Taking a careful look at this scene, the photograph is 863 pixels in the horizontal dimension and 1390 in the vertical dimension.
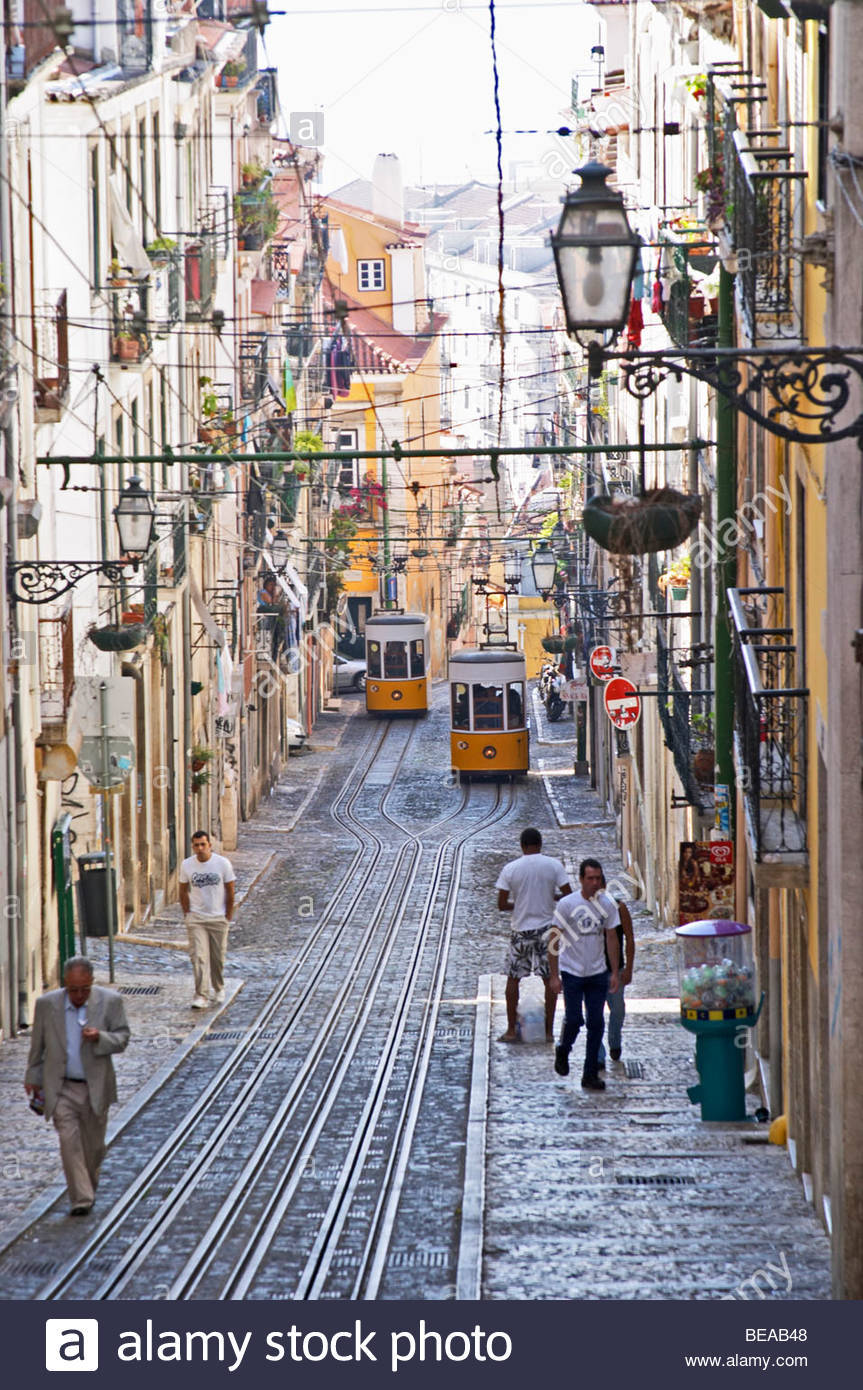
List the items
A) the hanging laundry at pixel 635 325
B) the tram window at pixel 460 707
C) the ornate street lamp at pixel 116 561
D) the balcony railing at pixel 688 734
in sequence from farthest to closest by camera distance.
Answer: the tram window at pixel 460 707 < the hanging laundry at pixel 635 325 < the ornate street lamp at pixel 116 561 < the balcony railing at pixel 688 734

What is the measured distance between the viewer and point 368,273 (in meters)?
69.2

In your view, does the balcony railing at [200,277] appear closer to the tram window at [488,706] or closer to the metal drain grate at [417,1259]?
the tram window at [488,706]

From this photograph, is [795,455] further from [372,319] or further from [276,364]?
[372,319]

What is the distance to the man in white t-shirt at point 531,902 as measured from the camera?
1429cm

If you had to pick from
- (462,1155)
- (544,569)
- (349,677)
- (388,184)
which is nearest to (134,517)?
(462,1155)

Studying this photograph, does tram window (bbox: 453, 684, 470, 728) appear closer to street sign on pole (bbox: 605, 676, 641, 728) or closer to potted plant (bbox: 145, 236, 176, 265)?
potted plant (bbox: 145, 236, 176, 265)

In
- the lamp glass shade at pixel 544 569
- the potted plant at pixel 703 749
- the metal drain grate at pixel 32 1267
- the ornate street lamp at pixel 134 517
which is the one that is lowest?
the metal drain grate at pixel 32 1267

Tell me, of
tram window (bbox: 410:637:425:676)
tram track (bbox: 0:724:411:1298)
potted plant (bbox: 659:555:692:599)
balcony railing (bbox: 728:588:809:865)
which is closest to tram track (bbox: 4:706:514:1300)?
tram track (bbox: 0:724:411:1298)

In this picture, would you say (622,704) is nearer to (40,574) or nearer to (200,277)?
(40,574)

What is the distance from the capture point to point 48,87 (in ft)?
64.3

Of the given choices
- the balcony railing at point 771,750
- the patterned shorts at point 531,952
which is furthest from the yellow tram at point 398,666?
the balcony railing at point 771,750

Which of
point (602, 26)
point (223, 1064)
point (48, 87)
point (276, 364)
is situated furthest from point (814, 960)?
point (276, 364)

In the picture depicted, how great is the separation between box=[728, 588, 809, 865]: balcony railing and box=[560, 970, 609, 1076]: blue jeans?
1.73 metres

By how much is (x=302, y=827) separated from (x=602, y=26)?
597 inches
